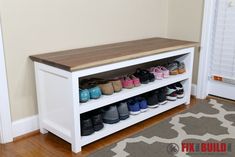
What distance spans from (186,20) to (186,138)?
1.40m

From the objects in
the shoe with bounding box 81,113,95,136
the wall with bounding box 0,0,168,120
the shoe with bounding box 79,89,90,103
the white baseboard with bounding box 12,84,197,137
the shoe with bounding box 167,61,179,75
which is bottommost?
the white baseboard with bounding box 12,84,197,137

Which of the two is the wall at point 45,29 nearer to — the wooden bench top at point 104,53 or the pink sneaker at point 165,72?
the wooden bench top at point 104,53

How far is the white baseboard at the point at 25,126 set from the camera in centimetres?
212

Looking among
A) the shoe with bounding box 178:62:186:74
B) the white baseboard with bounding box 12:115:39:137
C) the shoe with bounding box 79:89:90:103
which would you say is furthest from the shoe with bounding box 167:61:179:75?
the white baseboard with bounding box 12:115:39:137

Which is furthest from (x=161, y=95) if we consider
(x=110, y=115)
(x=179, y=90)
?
(x=110, y=115)

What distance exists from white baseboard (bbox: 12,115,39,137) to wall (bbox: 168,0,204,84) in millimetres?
1728

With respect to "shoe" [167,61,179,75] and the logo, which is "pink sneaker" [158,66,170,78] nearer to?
"shoe" [167,61,179,75]

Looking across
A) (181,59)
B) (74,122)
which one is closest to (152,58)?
(181,59)

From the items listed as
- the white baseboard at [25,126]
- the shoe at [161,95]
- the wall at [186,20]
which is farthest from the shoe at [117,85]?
the wall at [186,20]

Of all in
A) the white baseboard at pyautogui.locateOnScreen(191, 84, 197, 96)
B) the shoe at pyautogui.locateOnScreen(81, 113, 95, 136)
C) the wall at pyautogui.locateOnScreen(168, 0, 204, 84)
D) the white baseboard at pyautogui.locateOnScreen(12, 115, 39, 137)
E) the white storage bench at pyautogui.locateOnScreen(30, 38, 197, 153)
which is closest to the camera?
the white storage bench at pyautogui.locateOnScreen(30, 38, 197, 153)

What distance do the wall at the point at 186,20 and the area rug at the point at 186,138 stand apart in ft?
2.23

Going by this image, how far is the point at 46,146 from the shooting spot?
2.03 metres

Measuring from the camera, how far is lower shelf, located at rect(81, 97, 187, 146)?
6.54 feet

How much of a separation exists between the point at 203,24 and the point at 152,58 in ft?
2.83
